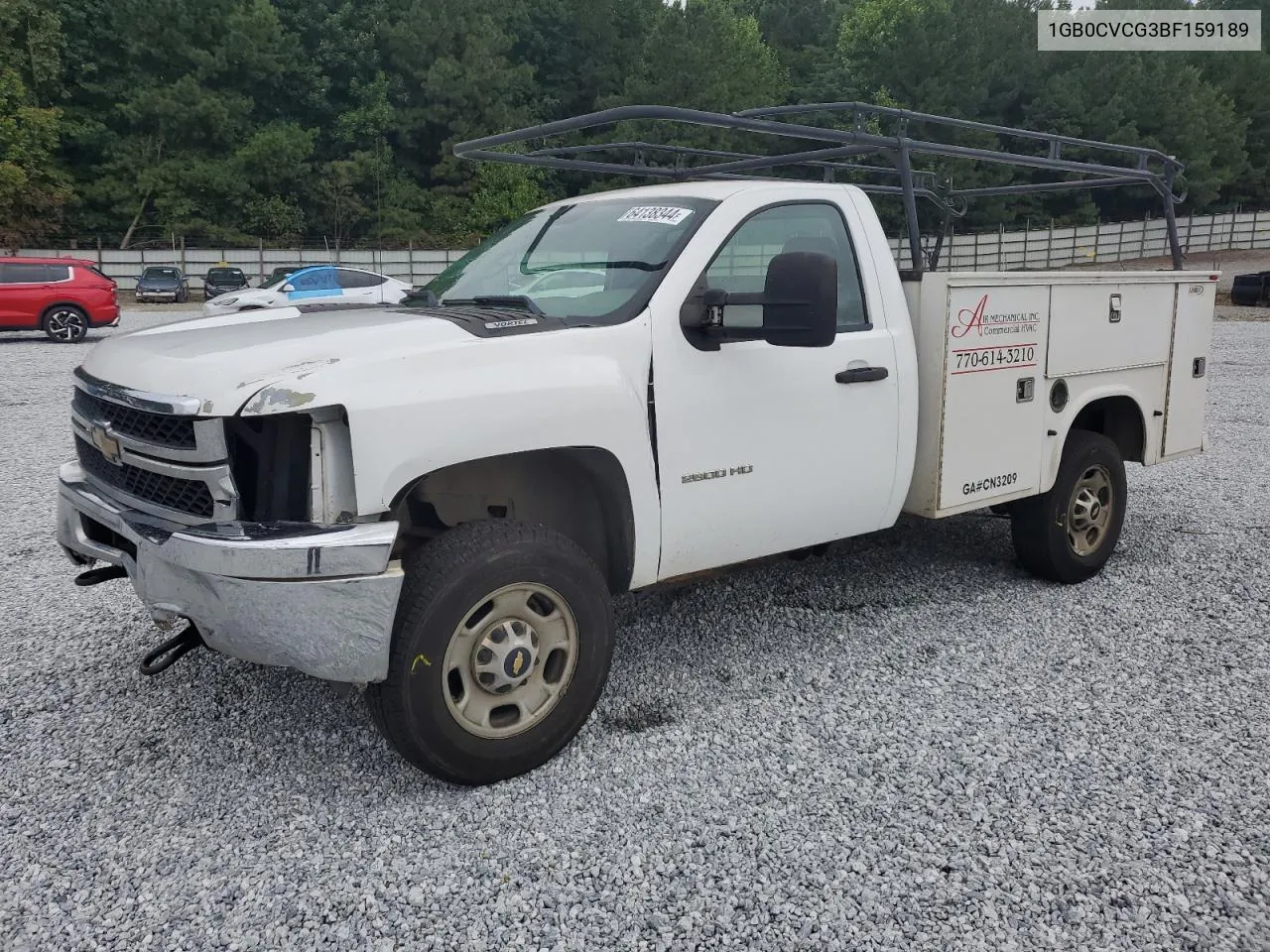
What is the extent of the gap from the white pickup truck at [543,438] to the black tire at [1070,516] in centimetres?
18

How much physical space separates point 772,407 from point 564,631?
1213mm

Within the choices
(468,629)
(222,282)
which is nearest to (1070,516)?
(468,629)

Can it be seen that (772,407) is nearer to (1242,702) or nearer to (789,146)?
(1242,702)

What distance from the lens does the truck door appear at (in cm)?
371

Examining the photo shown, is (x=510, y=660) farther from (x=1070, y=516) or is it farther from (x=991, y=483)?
(x=1070, y=516)

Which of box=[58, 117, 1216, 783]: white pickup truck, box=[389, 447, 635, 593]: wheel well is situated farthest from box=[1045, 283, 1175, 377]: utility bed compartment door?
box=[389, 447, 635, 593]: wheel well

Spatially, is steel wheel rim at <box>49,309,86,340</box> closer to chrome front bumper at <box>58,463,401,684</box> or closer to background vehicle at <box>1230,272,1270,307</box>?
chrome front bumper at <box>58,463,401,684</box>

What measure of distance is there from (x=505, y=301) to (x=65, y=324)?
1875 centimetres

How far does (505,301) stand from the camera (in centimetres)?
396

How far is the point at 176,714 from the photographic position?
12.7 ft

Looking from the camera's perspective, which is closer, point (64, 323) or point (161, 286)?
point (64, 323)

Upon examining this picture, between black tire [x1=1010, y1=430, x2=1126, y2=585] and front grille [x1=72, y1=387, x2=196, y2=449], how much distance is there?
13.1 feet

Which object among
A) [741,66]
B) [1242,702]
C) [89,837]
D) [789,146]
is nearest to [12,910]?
[89,837]

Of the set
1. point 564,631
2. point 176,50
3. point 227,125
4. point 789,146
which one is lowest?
point 564,631
